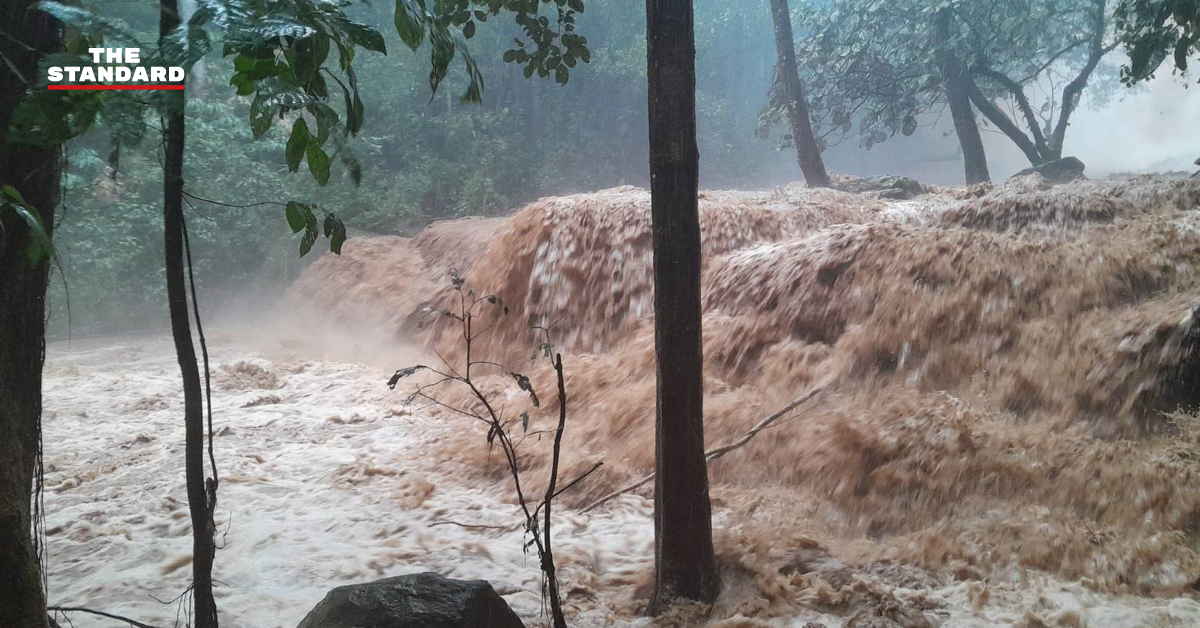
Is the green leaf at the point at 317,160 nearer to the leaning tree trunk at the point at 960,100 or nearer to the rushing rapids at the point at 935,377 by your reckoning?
the rushing rapids at the point at 935,377

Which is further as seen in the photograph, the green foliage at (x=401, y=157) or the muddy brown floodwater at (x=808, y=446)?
the green foliage at (x=401, y=157)

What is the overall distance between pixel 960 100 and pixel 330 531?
37.0ft

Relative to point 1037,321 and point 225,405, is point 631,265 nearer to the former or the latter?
point 1037,321

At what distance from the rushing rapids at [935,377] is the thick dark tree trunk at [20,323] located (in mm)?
2419

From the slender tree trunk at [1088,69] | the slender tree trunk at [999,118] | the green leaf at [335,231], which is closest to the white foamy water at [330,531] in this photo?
the green leaf at [335,231]

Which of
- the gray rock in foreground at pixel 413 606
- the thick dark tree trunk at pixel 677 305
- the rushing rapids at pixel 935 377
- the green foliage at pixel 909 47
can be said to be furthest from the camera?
the green foliage at pixel 909 47

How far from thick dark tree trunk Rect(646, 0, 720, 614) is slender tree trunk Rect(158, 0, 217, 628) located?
4.72 feet

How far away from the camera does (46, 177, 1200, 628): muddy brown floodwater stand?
9.49 ft

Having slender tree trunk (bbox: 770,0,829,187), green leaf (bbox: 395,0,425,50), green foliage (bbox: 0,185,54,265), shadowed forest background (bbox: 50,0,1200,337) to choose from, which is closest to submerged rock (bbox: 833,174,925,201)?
slender tree trunk (bbox: 770,0,829,187)

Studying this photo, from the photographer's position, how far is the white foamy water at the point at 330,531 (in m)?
2.73

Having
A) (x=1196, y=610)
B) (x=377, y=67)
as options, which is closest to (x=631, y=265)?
(x=1196, y=610)

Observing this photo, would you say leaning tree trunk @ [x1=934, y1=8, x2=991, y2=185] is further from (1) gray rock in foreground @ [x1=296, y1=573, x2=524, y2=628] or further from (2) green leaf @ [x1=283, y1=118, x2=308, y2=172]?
(2) green leaf @ [x1=283, y1=118, x2=308, y2=172]

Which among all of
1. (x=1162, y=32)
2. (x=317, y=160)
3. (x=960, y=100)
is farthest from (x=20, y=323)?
(x=960, y=100)

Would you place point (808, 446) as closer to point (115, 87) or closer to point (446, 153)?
point (115, 87)
